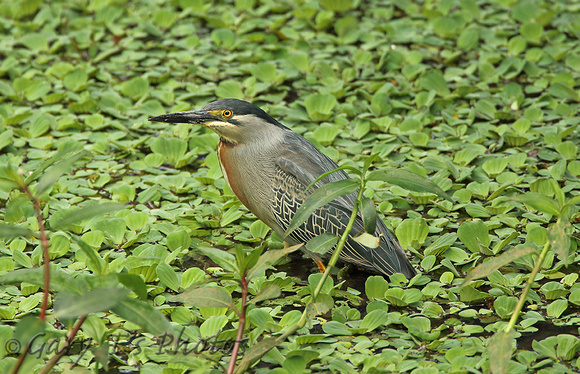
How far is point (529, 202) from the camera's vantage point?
2.72m

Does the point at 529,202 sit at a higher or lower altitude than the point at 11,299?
higher

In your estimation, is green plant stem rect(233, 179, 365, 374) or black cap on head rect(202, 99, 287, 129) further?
black cap on head rect(202, 99, 287, 129)

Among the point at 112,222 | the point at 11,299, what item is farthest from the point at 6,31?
the point at 11,299

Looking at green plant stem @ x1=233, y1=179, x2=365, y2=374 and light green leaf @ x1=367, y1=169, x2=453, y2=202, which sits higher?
light green leaf @ x1=367, y1=169, x2=453, y2=202

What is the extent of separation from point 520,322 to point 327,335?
39.2 inches

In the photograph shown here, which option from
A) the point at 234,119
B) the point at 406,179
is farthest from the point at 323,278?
the point at 234,119

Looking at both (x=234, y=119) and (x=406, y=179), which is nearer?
(x=406, y=179)

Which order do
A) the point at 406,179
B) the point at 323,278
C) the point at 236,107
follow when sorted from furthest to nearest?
the point at 236,107 < the point at 323,278 < the point at 406,179

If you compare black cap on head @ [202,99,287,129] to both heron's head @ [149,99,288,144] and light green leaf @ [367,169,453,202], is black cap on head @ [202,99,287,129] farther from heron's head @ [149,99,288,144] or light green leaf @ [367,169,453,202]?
light green leaf @ [367,169,453,202]

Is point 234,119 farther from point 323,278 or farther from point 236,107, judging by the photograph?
point 323,278

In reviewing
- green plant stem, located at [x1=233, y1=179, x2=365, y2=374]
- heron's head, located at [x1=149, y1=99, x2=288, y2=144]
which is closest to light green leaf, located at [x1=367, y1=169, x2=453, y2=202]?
green plant stem, located at [x1=233, y1=179, x2=365, y2=374]

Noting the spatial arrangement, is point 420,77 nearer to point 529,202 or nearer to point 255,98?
point 255,98

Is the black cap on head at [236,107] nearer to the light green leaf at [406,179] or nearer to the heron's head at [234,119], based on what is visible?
the heron's head at [234,119]

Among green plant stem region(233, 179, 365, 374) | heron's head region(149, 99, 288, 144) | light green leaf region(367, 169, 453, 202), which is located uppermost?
light green leaf region(367, 169, 453, 202)
